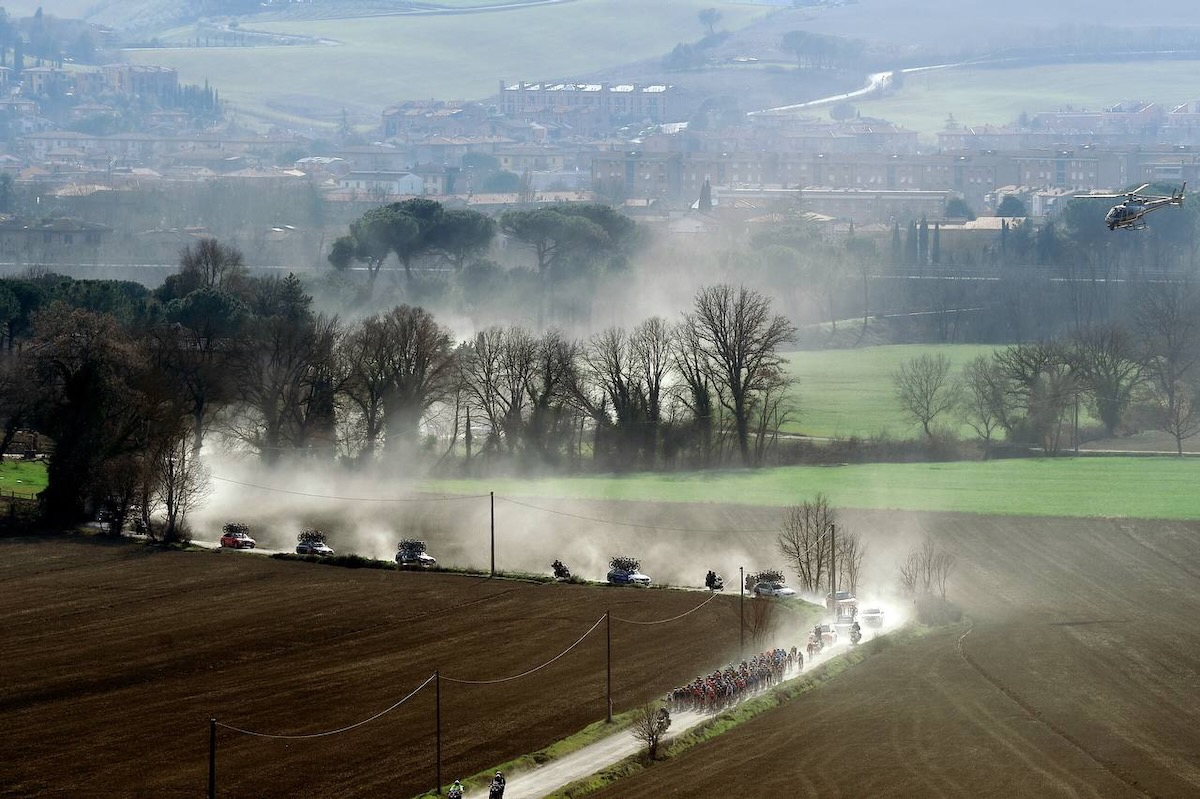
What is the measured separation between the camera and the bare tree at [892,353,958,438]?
74875 millimetres

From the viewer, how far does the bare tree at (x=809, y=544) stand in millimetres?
46781

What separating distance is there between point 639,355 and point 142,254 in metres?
78.8

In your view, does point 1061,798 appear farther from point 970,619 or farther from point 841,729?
point 970,619

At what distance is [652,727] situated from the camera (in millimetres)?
30656

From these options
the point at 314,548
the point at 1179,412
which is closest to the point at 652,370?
the point at 1179,412

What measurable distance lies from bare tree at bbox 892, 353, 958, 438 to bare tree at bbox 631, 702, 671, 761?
41824 millimetres

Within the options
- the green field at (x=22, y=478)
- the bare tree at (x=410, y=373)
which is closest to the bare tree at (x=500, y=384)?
the bare tree at (x=410, y=373)

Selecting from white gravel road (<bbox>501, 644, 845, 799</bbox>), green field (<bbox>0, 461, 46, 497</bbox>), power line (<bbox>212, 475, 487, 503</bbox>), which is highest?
green field (<bbox>0, 461, 46, 497</bbox>)

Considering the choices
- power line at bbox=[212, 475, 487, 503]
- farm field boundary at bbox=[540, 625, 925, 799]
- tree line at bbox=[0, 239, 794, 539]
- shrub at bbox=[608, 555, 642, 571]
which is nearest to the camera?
farm field boundary at bbox=[540, 625, 925, 799]

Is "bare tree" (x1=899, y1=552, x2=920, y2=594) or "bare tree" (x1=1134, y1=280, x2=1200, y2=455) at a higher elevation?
"bare tree" (x1=1134, y1=280, x2=1200, y2=455)

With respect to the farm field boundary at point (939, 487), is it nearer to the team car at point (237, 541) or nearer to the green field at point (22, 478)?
the team car at point (237, 541)

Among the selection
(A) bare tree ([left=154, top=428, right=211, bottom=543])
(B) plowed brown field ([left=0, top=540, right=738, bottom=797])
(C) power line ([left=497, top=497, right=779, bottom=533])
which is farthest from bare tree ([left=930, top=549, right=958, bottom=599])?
(A) bare tree ([left=154, top=428, right=211, bottom=543])

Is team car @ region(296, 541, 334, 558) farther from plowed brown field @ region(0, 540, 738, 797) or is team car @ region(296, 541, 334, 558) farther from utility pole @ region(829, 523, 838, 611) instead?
utility pole @ region(829, 523, 838, 611)

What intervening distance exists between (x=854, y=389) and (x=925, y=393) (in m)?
11.5
